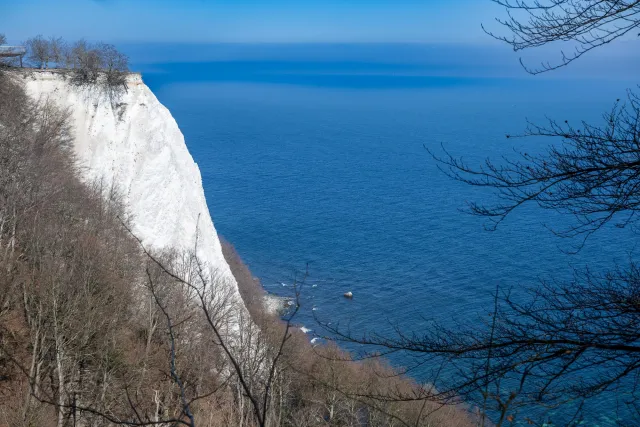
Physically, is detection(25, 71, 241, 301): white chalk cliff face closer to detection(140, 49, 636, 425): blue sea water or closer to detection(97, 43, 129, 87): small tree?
detection(97, 43, 129, 87): small tree

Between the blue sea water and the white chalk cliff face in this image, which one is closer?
the white chalk cliff face

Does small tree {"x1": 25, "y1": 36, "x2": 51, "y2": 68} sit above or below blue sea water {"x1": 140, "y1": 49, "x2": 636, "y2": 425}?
above

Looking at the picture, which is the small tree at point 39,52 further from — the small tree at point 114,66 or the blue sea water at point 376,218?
the blue sea water at point 376,218

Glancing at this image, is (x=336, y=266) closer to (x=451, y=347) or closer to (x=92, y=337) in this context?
(x=92, y=337)

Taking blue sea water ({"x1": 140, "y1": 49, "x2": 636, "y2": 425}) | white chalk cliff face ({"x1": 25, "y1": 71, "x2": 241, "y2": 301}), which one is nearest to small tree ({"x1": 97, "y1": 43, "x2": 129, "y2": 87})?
white chalk cliff face ({"x1": 25, "y1": 71, "x2": 241, "y2": 301})

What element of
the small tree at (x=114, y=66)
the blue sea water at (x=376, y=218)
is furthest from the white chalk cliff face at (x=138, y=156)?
the blue sea water at (x=376, y=218)
